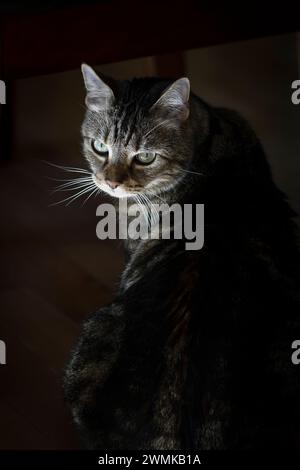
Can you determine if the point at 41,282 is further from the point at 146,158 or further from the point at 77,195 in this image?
the point at 146,158

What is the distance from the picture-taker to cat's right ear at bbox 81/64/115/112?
1.18m

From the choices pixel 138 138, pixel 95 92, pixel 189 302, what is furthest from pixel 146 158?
pixel 189 302

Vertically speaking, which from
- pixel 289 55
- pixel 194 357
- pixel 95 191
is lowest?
pixel 194 357

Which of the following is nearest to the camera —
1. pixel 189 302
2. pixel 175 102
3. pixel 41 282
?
pixel 189 302

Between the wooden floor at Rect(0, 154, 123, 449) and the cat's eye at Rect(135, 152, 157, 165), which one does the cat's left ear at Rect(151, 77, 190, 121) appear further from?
the wooden floor at Rect(0, 154, 123, 449)

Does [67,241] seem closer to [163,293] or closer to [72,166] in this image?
[72,166]

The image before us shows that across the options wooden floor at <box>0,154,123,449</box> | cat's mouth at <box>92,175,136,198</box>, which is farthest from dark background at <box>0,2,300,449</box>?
cat's mouth at <box>92,175,136,198</box>

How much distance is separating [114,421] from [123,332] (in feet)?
0.48

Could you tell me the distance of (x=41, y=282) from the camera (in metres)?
Result: 1.31

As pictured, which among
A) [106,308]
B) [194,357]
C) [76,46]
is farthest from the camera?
[76,46]

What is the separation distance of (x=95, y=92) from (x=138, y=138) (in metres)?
0.14

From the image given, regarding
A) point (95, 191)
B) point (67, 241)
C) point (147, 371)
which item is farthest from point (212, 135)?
point (147, 371)

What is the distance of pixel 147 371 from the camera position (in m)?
1.00

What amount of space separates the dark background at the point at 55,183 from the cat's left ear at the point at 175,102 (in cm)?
15
